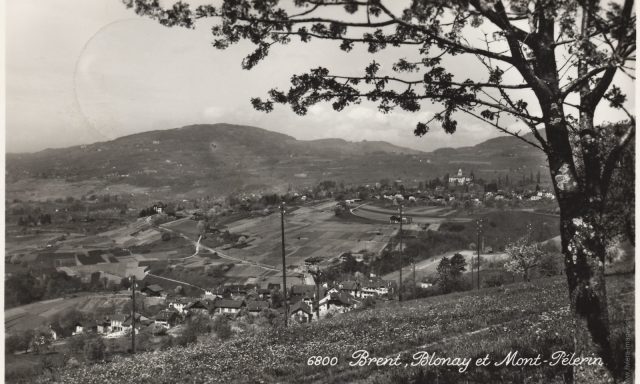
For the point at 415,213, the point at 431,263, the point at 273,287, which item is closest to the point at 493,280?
the point at 431,263

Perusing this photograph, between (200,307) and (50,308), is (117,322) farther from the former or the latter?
(200,307)

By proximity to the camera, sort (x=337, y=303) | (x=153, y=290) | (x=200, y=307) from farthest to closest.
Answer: (x=153, y=290) < (x=200, y=307) < (x=337, y=303)

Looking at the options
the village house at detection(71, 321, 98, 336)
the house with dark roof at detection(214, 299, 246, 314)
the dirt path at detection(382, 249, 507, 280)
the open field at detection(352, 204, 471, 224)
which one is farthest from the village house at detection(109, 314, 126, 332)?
the dirt path at detection(382, 249, 507, 280)

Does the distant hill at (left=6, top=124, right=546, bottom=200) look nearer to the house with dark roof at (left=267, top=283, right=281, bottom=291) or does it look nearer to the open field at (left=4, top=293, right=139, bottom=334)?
the open field at (left=4, top=293, right=139, bottom=334)

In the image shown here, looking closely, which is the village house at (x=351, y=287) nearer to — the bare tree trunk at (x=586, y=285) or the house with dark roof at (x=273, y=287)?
the house with dark roof at (x=273, y=287)

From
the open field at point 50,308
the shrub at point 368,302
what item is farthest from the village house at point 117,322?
the shrub at point 368,302

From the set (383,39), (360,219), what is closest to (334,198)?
(360,219)

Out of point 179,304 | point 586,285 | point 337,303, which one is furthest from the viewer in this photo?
point 179,304

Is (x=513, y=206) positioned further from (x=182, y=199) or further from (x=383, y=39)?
(x=383, y=39)
